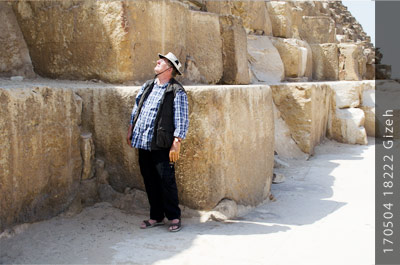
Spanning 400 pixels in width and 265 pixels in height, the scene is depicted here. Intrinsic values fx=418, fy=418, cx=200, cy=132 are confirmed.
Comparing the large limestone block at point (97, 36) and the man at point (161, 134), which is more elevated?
the large limestone block at point (97, 36)

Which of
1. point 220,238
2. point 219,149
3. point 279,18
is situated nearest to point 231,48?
point 219,149

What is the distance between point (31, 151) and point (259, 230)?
6.31 ft

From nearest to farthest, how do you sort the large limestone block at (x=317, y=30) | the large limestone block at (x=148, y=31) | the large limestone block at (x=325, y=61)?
the large limestone block at (x=148, y=31)
the large limestone block at (x=325, y=61)
the large limestone block at (x=317, y=30)

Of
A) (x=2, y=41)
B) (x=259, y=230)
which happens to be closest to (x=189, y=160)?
(x=259, y=230)

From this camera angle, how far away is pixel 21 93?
10.2 feet

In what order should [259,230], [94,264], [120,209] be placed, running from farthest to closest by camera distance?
[120,209] → [259,230] → [94,264]

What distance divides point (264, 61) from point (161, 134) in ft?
18.0

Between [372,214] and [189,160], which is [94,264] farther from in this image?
[372,214]

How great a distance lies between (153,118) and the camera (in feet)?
10.7

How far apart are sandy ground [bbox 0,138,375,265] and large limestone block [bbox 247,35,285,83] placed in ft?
13.3

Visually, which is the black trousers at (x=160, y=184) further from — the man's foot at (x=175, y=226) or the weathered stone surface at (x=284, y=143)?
the weathered stone surface at (x=284, y=143)

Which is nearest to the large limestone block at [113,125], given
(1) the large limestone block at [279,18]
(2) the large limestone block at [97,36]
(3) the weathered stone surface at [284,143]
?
(2) the large limestone block at [97,36]

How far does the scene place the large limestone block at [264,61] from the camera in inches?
317

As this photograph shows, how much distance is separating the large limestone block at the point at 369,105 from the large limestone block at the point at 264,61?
5.58ft
